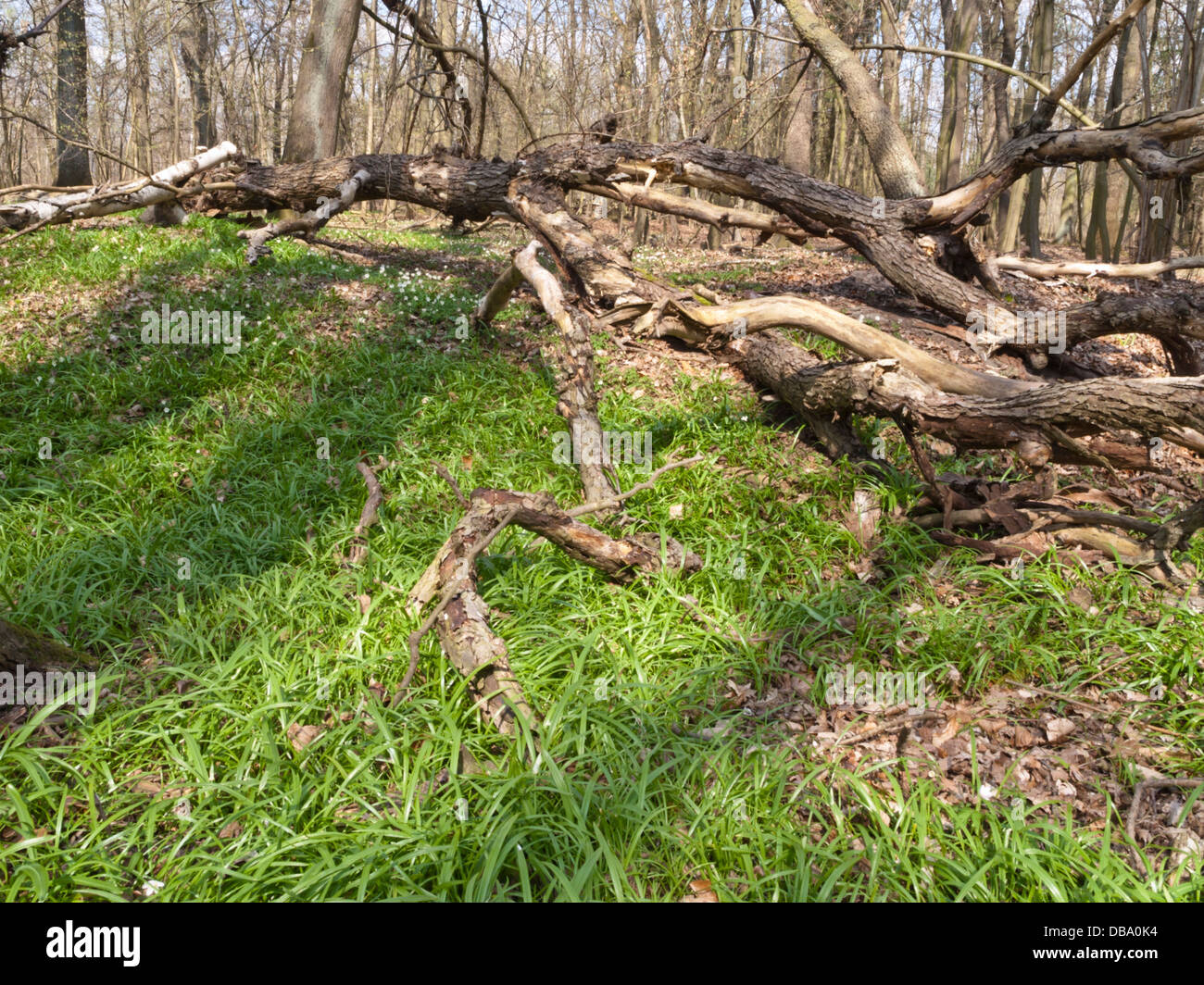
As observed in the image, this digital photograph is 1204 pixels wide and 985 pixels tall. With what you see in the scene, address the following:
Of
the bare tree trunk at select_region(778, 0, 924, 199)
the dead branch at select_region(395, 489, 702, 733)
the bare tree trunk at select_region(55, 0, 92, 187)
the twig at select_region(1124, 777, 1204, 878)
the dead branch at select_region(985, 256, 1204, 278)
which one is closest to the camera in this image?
the twig at select_region(1124, 777, 1204, 878)

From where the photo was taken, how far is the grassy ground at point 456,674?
253cm

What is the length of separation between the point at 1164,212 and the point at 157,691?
10239mm

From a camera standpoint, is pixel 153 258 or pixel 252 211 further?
pixel 252 211

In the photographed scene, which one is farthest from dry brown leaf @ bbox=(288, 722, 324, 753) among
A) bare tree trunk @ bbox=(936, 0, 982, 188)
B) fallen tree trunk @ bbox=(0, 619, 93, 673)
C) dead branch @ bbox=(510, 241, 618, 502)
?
bare tree trunk @ bbox=(936, 0, 982, 188)

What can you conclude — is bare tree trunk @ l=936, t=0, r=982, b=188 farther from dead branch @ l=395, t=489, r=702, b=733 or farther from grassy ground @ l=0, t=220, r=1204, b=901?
dead branch @ l=395, t=489, r=702, b=733

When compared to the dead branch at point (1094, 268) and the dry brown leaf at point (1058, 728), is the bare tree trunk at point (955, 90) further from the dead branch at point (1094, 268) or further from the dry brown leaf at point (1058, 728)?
the dry brown leaf at point (1058, 728)

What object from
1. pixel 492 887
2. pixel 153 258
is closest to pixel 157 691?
pixel 492 887

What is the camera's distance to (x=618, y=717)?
3.22m

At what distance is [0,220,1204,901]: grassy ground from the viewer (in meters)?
2.53

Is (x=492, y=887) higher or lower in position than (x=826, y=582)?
lower

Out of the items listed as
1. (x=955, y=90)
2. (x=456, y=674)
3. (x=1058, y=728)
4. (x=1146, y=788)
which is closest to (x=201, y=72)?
(x=955, y=90)

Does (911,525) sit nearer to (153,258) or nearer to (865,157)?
(153,258)

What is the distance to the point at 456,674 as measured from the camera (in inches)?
133
